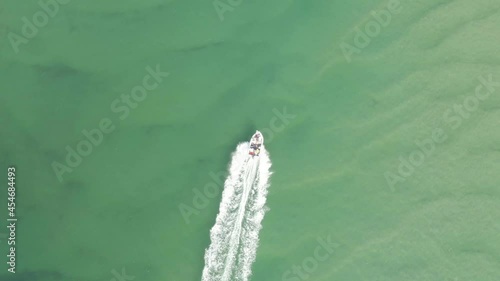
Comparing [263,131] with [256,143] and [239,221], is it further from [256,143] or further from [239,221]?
[239,221]

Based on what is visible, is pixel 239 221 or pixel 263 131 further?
pixel 239 221

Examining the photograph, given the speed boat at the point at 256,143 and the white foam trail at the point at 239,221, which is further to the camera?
the white foam trail at the point at 239,221

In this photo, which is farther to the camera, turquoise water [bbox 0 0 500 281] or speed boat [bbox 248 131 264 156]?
turquoise water [bbox 0 0 500 281]

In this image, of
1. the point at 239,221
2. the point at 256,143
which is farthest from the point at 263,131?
the point at 239,221

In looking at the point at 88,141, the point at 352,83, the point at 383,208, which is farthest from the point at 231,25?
the point at 383,208

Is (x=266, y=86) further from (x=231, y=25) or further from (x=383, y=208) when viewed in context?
(x=383, y=208)

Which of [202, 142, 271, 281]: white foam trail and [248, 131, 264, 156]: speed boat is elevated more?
[248, 131, 264, 156]: speed boat
